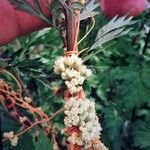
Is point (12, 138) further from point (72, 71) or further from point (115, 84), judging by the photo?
point (115, 84)

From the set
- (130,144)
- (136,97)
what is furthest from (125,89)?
(130,144)

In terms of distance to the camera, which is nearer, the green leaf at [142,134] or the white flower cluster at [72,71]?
the white flower cluster at [72,71]

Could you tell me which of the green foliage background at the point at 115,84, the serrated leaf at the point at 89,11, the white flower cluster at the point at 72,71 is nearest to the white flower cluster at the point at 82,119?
the white flower cluster at the point at 72,71

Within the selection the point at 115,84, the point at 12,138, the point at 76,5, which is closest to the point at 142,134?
the point at 115,84

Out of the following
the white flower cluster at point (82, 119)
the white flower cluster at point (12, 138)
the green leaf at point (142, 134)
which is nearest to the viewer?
the white flower cluster at point (82, 119)

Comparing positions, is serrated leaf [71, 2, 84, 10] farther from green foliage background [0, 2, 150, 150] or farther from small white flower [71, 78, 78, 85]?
green foliage background [0, 2, 150, 150]

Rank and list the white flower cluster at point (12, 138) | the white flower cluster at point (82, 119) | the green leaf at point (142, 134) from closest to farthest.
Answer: the white flower cluster at point (82, 119) < the white flower cluster at point (12, 138) < the green leaf at point (142, 134)

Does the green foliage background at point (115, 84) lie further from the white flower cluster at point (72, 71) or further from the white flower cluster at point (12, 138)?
the white flower cluster at point (72, 71)

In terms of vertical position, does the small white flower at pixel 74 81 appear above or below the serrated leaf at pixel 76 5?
below
